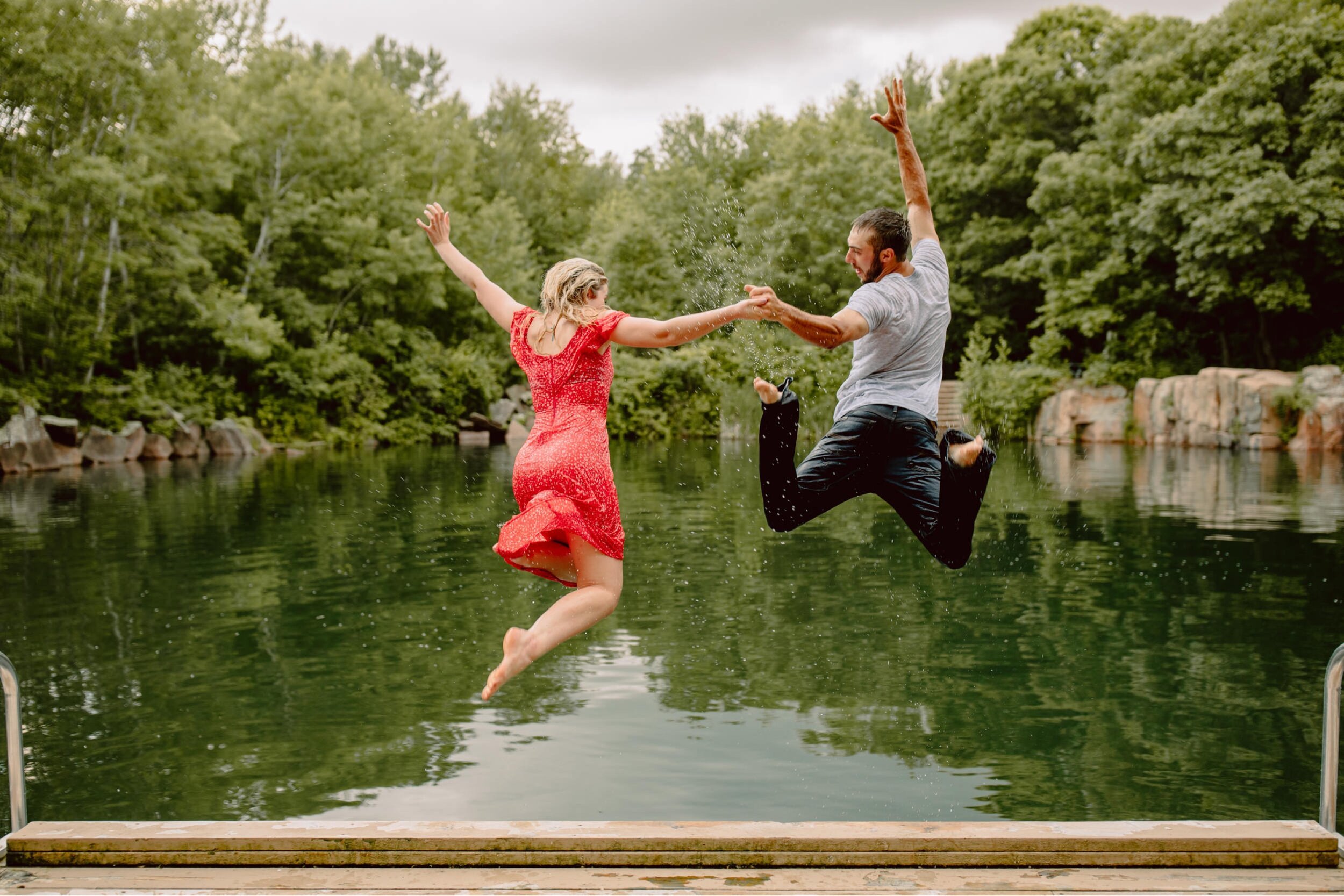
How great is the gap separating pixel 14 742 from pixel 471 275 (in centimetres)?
245

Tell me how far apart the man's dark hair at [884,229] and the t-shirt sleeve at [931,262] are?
118mm

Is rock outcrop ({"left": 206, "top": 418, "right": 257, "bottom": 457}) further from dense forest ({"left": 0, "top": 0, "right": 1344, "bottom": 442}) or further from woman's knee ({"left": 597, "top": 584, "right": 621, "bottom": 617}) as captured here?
woman's knee ({"left": 597, "top": 584, "right": 621, "bottom": 617})

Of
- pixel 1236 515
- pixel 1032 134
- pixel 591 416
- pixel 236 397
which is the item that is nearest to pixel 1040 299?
pixel 1032 134

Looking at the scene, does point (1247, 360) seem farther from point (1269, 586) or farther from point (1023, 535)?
point (1269, 586)

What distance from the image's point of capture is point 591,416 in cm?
479

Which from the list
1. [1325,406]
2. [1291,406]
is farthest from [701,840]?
[1291,406]

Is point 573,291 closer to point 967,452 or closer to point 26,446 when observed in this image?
point 967,452

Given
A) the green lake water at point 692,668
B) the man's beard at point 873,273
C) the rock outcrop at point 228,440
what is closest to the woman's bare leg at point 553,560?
the man's beard at point 873,273

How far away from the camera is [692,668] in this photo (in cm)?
1532

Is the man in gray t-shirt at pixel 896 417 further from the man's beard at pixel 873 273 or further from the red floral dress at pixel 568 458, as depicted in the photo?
the red floral dress at pixel 568 458

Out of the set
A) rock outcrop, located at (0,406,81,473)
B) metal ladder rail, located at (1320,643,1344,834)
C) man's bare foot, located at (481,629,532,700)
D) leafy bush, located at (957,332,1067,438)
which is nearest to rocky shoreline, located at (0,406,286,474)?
rock outcrop, located at (0,406,81,473)

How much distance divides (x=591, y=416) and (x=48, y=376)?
36572mm

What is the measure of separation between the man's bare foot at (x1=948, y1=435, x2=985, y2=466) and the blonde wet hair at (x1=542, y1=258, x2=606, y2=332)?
176cm

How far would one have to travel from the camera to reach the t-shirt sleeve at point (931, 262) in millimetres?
5371
